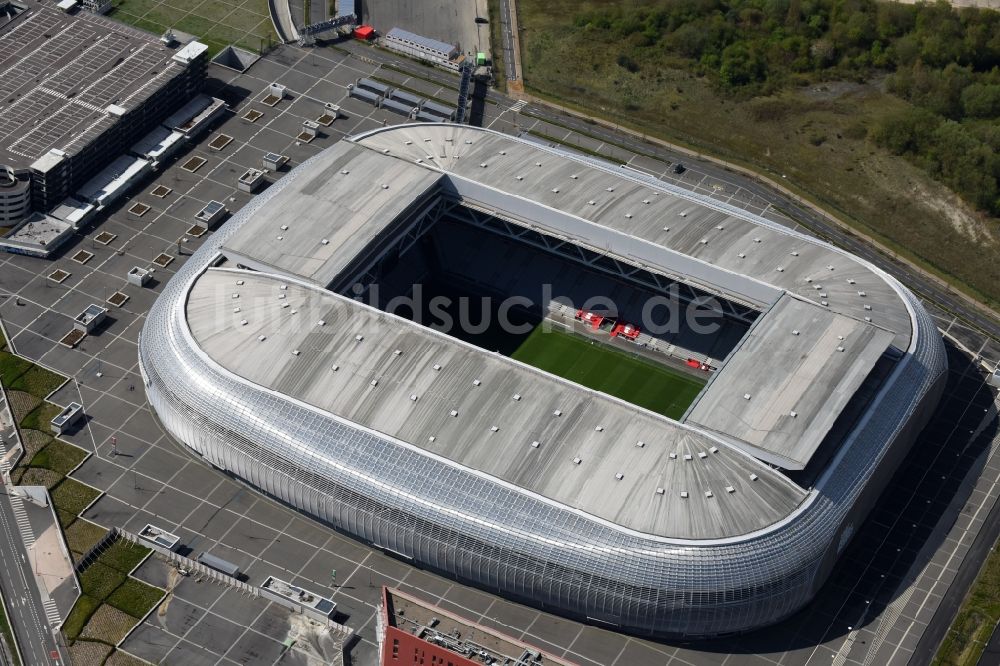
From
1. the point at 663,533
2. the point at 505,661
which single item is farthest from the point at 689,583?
the point at 505,661

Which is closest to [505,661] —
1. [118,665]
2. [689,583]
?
[689,583]

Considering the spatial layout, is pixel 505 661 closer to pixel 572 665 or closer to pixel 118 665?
pixel 572 665

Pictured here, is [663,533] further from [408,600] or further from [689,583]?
[408,600]

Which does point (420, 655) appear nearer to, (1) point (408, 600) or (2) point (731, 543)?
(1) point (408, 600)

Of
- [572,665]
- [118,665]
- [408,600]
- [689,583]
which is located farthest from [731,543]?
[118,665]

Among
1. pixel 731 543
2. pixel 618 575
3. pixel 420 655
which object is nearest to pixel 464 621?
pixel 420 655

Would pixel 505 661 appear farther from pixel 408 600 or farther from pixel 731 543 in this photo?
pixel 731 543
